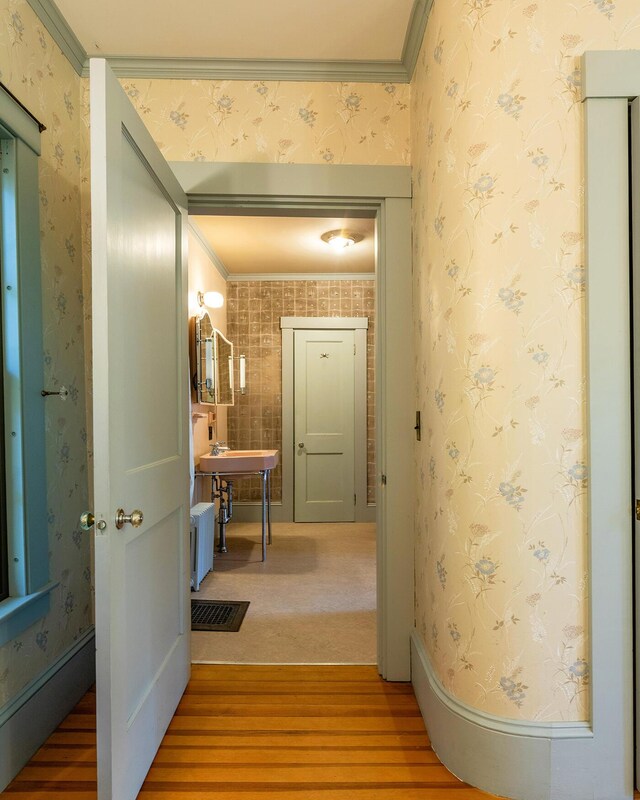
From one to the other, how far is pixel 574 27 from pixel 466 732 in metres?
2.09

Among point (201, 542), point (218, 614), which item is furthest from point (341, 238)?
point (218, 614)

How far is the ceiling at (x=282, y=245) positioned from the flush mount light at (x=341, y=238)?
4cm

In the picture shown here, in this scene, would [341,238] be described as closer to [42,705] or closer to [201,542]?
[201,542]

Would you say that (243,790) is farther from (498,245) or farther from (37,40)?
(37,40)

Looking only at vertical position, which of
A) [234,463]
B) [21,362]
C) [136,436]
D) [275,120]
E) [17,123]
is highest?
[275,120]

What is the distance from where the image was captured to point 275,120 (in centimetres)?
220

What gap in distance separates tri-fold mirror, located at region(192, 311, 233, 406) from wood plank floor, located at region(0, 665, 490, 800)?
211 cm

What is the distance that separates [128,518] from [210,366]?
8.92 feet

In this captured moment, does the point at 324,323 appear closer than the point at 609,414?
No

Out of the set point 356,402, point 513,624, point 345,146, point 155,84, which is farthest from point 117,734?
point 356,402

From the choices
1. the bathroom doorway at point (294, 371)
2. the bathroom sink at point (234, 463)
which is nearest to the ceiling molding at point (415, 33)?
the bathroom doorway at point (294, 371)

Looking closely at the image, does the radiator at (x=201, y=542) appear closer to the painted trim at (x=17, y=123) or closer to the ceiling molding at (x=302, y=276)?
the painted trim at (x=17, y=123)

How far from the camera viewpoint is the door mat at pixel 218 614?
2771 mm

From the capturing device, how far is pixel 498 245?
1.52 m
